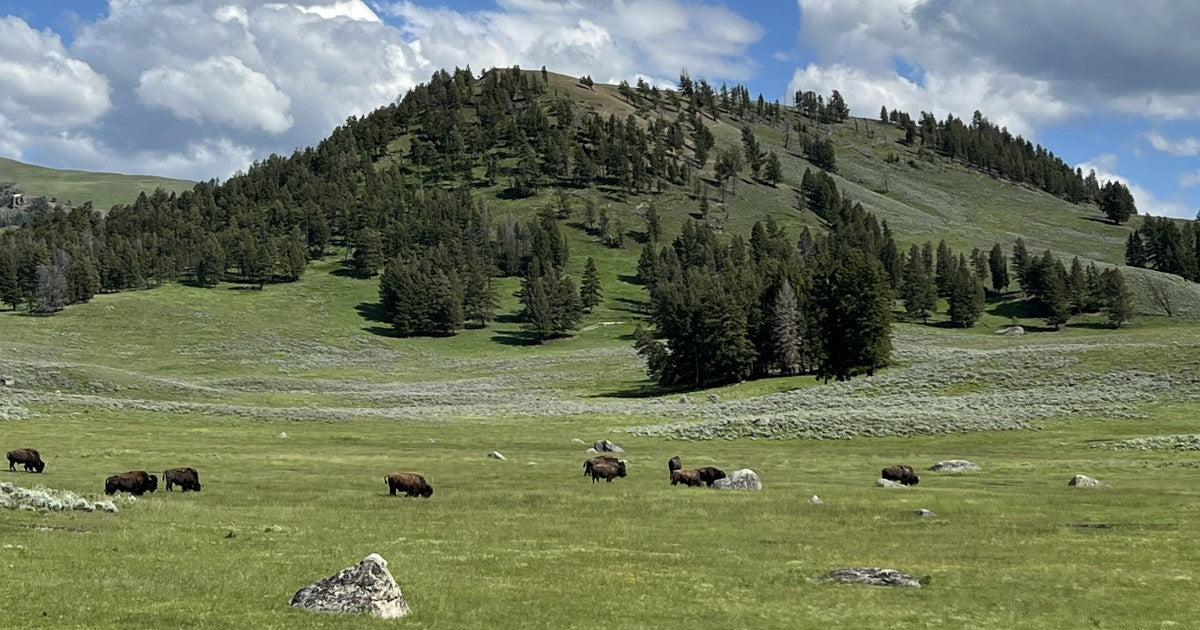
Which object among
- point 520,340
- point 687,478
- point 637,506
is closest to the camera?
point 637,506

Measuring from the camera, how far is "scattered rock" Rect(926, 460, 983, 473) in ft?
168

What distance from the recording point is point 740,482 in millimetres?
42875

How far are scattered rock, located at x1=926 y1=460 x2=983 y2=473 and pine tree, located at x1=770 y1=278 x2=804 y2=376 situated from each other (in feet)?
228

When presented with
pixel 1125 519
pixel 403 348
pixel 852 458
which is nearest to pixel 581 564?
pixel 1125 519

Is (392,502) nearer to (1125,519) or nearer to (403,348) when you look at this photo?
(1125,519)

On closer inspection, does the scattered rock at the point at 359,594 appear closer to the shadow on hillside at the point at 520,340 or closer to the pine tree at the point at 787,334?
the pine tree at the point at 787,334

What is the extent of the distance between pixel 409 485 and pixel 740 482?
15.6 m

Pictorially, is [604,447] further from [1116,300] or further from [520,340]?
[1116,300]

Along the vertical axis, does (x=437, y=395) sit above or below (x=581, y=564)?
below

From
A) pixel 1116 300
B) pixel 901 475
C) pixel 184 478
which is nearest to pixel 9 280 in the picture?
pixel 184 478

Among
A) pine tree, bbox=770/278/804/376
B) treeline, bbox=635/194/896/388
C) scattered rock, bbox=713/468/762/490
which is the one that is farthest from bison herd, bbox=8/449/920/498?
pine tree, bbox=770/278/804/376

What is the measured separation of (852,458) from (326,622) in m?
46.1

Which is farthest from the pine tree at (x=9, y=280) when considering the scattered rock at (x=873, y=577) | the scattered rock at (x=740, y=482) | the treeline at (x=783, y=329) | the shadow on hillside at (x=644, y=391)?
the scattered rock at (x=873, y=577)

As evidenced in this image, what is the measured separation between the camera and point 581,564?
81.4 feet
